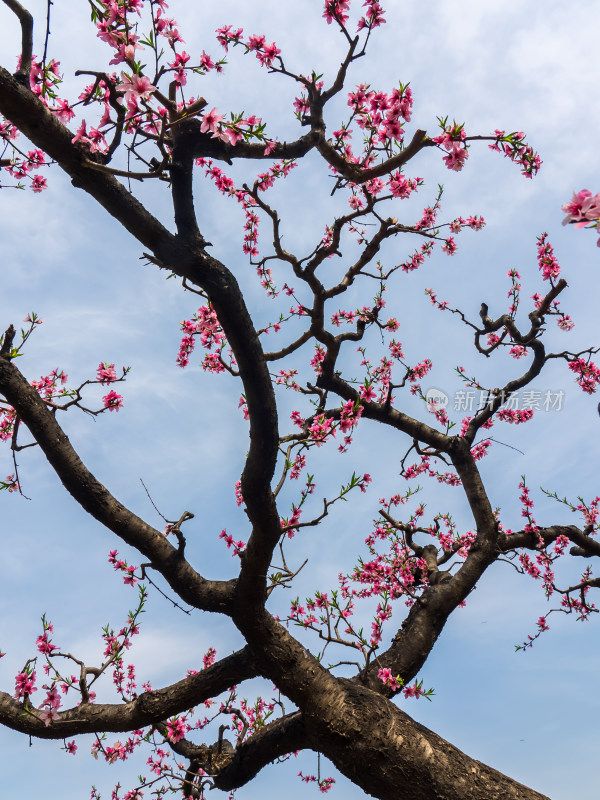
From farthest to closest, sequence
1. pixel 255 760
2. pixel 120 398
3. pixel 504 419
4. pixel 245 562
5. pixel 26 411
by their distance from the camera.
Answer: pixel 504 419
pixel 120 398
pixel 255 760
pixel 245 562
pixel 26 411

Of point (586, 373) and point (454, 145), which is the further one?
point (586, 373)

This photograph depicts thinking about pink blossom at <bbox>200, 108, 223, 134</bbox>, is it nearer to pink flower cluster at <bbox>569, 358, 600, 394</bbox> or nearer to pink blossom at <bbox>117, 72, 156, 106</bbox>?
pink blossom at <bbox>117, 72, 156, 106</bbox>

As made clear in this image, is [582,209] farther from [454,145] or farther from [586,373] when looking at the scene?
[586,373]

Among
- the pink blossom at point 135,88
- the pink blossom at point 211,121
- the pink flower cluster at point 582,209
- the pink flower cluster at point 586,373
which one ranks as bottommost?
the pink flower cluster at point 582,209

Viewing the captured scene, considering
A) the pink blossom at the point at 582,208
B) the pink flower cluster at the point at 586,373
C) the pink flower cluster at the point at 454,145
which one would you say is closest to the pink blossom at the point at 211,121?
the pink flower cluster at the point at 454,145

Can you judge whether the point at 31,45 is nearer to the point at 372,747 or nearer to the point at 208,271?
the point at 208,271

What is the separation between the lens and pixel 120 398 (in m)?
5.48

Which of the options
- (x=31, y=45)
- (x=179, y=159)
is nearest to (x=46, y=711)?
(x=179, y=159)

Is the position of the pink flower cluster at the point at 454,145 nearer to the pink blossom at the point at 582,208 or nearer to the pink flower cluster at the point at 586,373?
the pink blossom at the point at 582,208

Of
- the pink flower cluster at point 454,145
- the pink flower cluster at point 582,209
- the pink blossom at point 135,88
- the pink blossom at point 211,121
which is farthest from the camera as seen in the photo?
the pink flower cluster at point 454,145

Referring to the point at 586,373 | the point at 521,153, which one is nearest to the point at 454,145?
the point at 521,153

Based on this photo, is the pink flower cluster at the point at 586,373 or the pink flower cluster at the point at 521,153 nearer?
the pink flower cluster at the point at 521,153

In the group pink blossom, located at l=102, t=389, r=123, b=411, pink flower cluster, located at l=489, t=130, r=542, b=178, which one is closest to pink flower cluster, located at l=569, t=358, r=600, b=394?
pink flower cluster, located at l=489, t=130, r=542, b=178

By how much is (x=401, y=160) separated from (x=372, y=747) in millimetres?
4270
